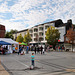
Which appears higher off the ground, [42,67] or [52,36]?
[52,36]

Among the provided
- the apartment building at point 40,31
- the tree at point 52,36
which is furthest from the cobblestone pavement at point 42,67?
the apartment building at point 40,31

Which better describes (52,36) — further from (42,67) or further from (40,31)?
(42,67)

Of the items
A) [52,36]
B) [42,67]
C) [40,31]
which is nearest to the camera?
[42,67]

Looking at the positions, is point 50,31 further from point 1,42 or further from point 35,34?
point 1,42

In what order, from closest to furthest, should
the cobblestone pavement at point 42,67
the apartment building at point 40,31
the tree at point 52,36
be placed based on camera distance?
the cobblestone pavement at point 42,67 → the tree at point 52,36 → the apartment building at point 40,31

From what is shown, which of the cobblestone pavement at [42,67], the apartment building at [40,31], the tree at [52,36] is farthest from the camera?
the apartment building at [40,31]

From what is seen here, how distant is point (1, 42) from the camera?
27.3m

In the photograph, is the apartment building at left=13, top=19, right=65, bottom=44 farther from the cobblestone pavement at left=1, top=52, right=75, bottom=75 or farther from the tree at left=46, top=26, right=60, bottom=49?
the cobblestone pavement at left=1, top=52, right=75, bottom=75

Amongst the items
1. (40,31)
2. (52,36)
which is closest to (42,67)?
(52,36)

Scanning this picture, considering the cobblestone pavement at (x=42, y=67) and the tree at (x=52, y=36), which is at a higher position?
the tree at (x=52, y=36)

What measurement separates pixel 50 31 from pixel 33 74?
4904 centimetres

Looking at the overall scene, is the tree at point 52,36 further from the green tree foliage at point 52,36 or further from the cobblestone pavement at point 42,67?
the cobblestone pavement at point 42,67

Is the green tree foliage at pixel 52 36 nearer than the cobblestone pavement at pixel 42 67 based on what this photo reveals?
No

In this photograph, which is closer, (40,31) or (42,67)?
(42,67)
